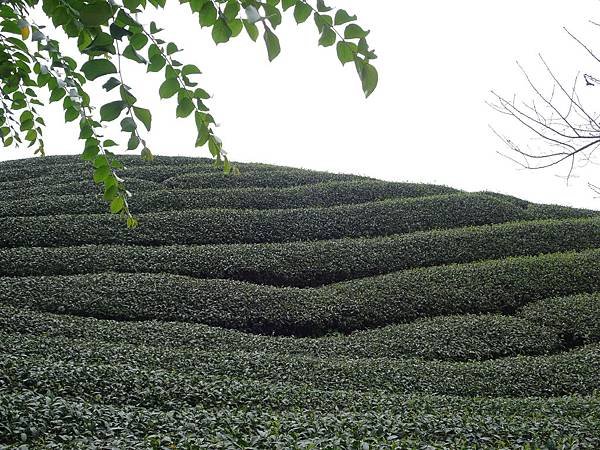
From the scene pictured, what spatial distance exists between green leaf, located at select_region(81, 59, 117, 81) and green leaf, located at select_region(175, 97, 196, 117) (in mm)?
459

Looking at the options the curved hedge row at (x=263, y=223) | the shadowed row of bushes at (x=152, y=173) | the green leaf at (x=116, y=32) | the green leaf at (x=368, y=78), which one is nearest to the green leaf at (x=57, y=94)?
the green leaf at (x=116, y=32)

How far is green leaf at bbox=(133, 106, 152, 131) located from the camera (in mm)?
2439

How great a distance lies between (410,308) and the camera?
17328mm

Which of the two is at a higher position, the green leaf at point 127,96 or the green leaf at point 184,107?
the green leaf at point 184,107

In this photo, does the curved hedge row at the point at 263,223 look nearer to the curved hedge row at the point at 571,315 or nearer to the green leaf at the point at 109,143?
the curved hedge row at the point at 571,315

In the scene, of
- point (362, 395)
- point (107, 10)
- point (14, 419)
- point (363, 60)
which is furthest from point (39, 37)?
point (362, 395)

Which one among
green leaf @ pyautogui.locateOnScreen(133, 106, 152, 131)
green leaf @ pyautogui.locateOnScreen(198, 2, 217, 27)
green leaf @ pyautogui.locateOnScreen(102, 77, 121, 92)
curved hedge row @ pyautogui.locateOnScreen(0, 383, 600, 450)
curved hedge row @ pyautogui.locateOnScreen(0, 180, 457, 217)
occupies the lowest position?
A: curved hedge row @ pyautogui.locateOnScreen(0, 383, 600, 450)

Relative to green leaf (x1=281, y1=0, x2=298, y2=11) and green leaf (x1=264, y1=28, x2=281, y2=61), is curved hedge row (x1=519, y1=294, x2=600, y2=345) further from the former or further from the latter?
green leaf (x1=264, y1=28, x2=281, y2=61)

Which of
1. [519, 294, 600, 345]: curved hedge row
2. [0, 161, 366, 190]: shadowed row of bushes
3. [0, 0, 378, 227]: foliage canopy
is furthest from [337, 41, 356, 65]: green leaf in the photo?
[0, 161, 366, 190]: shadowed row of bushes

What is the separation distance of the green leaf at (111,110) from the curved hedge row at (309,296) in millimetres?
14046

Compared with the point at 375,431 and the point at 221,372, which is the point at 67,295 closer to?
the point at 221,372

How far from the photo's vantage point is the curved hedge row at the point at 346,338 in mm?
14164

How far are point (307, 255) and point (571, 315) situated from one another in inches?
321

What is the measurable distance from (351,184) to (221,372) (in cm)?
1578
